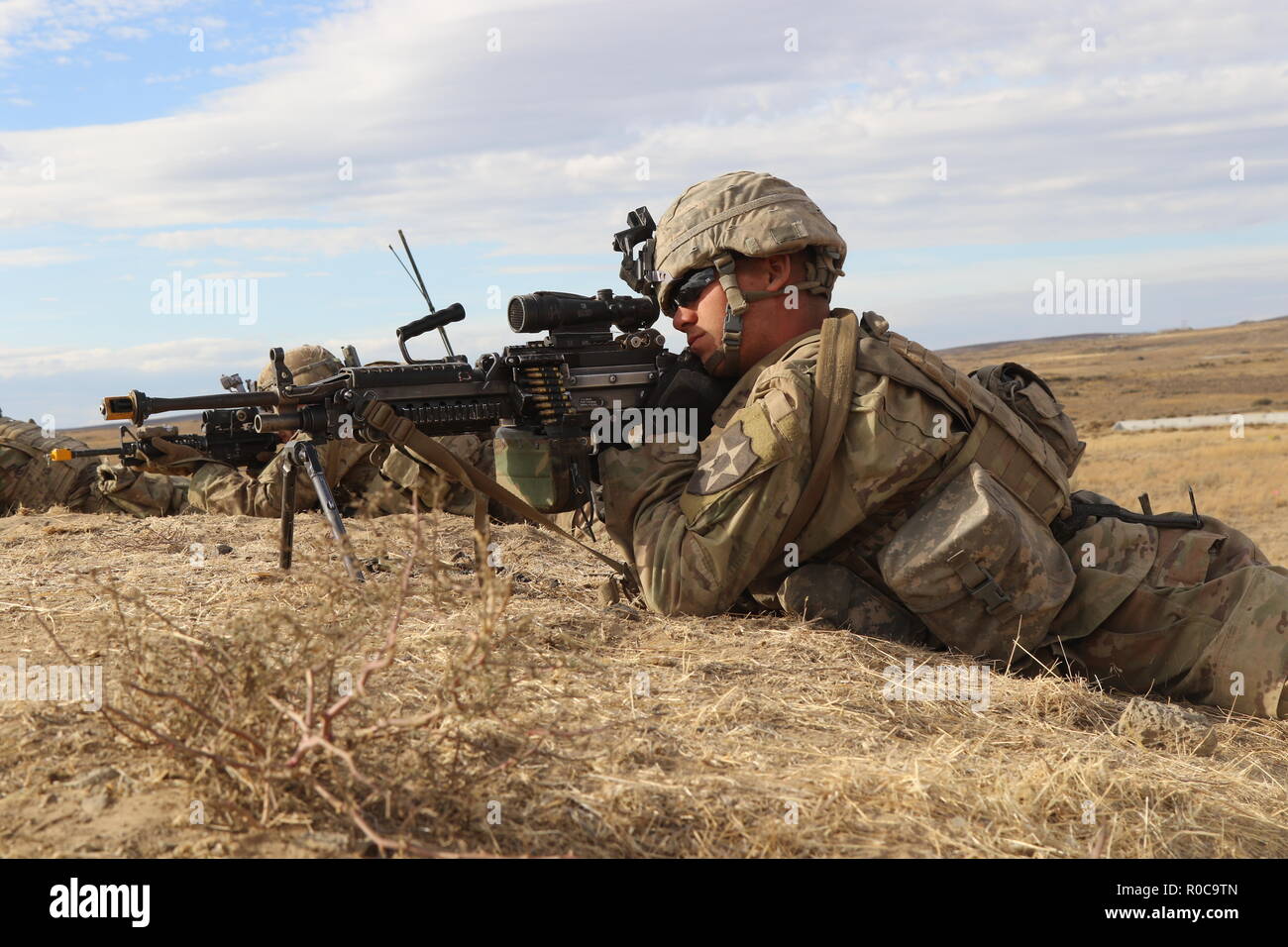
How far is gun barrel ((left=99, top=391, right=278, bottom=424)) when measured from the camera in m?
4.27

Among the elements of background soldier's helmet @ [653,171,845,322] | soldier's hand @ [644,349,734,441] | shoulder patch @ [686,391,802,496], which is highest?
background soldier's helmet @ [653,171,845,322]

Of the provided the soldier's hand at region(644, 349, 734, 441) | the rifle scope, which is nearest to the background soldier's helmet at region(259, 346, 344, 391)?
the rifle scope

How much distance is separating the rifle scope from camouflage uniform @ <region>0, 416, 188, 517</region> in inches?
276

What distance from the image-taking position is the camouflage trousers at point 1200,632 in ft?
13.6

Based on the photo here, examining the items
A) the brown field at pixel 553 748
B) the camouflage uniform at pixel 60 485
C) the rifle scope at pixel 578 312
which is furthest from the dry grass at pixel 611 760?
the camouflage uniform at pixel 60 485

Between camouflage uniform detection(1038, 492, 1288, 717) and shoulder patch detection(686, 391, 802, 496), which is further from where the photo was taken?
camouflage uniform detection(1038, 492, 1288, 717)

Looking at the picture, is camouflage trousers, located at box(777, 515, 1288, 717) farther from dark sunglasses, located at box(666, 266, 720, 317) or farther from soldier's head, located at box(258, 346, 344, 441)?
soldier's head, located at box(258, 346, 344, 441)

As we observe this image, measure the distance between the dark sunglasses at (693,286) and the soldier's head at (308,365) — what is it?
4.54m

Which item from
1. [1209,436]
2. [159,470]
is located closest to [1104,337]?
[1209,436]

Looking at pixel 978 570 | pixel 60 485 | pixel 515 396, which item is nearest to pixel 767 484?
pixel 978 570

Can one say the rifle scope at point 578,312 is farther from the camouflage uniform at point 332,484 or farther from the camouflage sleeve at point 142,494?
the camouflage sleeve at point 142,494

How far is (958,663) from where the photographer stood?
4020 millimetres

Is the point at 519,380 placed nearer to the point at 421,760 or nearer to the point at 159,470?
the point at 421,760

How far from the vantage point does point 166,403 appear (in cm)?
434
